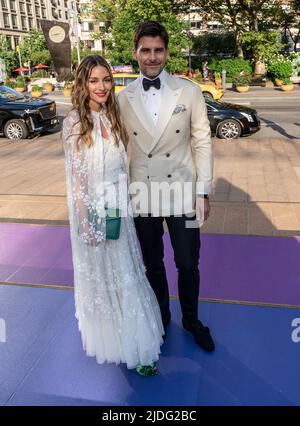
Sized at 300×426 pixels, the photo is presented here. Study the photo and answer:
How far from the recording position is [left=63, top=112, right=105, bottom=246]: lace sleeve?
2.30 metres

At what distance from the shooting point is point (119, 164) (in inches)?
94.7

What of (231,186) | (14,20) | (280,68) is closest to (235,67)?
(280,68)

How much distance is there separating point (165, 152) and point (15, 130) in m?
11.0

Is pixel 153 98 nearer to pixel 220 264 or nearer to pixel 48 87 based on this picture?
pixel 220 264

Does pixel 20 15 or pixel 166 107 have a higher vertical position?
pixel 20 15

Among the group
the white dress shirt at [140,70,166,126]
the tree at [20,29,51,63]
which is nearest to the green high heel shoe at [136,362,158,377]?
the white dress shirt at [140,70,166,126]

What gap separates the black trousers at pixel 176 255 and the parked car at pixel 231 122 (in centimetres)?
916

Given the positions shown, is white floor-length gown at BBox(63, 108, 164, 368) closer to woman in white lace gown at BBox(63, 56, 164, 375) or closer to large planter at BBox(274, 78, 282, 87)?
woman in white lace gown at BBox(63, 56, 164, 375)

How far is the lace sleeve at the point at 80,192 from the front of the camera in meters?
2.30

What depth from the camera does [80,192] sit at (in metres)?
2.40

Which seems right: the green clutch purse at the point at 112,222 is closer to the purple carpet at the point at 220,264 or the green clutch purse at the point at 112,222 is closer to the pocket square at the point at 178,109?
the pocket square at the point at 178,109

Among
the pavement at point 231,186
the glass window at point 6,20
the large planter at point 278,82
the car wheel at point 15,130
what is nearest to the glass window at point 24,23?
the glass window at point 6,20

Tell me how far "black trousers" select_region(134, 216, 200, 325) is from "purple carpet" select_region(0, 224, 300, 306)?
613 millimetres
